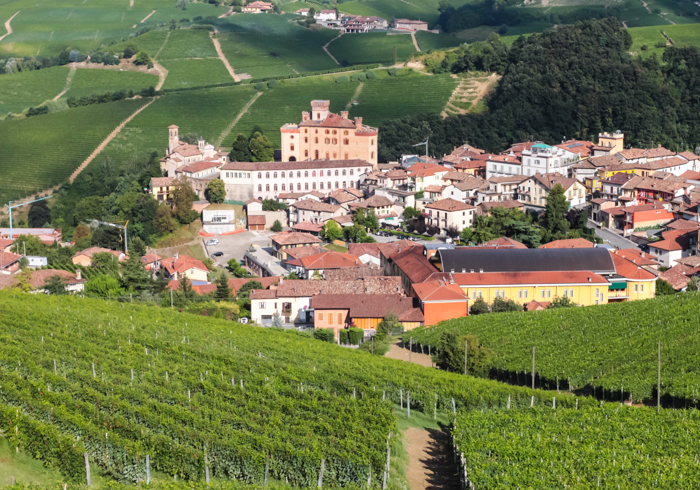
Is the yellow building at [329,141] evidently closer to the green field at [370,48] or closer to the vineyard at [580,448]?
the green field at [370,48]

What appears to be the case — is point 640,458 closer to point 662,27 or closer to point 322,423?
point 322,423

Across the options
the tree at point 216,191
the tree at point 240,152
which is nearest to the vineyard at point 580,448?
the tree at point 216,191

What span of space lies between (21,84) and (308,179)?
51.1m

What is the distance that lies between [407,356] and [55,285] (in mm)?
19791

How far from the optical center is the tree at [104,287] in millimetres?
44688

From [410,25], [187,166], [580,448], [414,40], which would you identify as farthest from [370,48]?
[580,448]

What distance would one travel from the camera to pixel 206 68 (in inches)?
4146

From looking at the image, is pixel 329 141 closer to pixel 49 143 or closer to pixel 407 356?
pixel 49 143

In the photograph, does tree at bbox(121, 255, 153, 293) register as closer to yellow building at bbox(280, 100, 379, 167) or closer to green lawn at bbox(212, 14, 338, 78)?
yellow building at bbox(280, 100, 379, 167)

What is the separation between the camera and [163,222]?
193 ft

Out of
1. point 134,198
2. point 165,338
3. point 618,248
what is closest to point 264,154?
point 134,198

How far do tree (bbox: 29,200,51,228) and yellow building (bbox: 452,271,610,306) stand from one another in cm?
3521

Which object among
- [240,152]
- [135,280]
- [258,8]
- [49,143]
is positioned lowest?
[135,280]

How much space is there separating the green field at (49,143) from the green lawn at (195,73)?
1048cm
